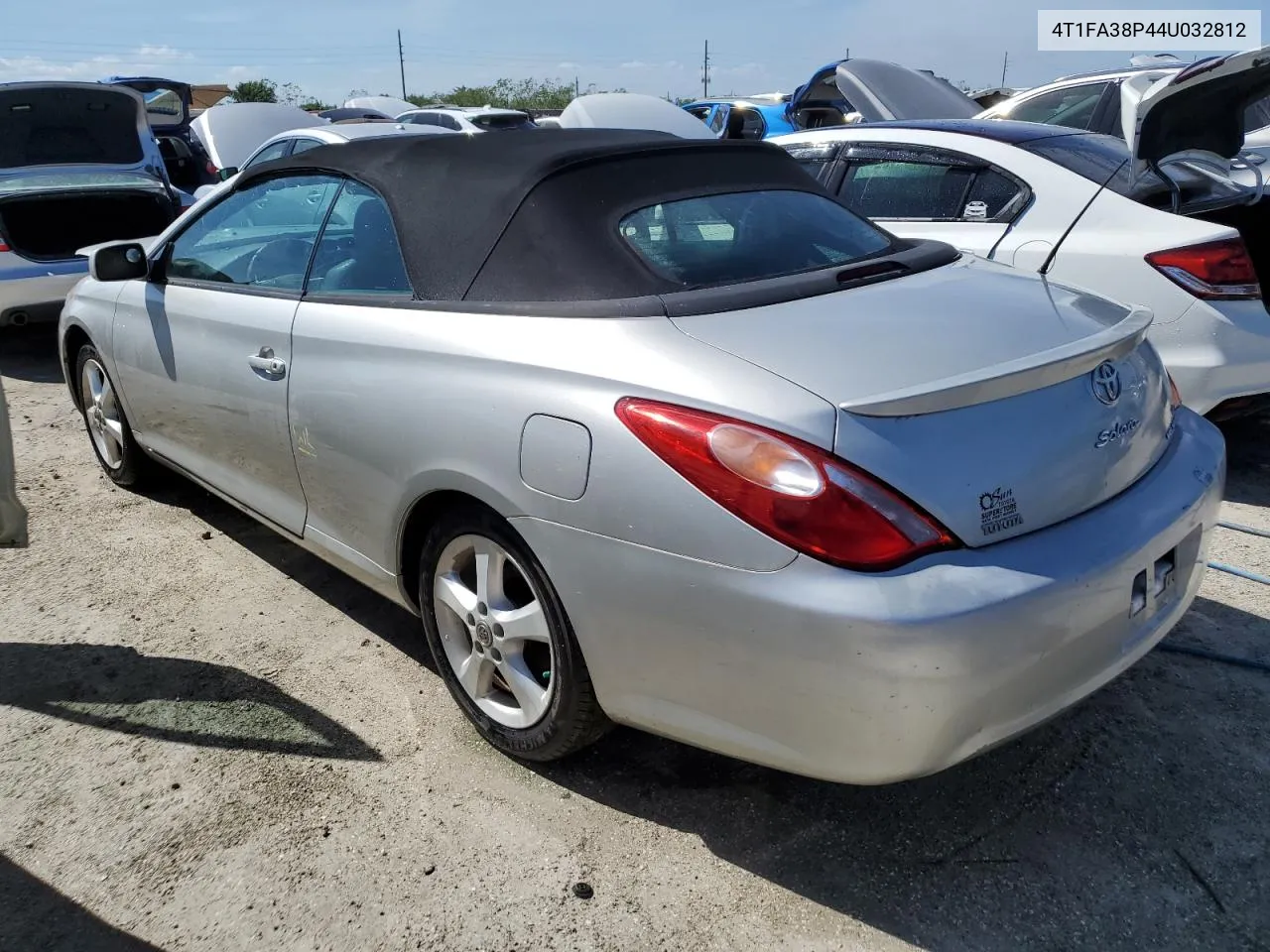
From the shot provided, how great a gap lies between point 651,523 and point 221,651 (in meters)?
1.91

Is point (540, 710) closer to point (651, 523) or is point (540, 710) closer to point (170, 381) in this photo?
point (651, 523)

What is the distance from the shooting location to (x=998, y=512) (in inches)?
77.2

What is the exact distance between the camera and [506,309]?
8.00ft

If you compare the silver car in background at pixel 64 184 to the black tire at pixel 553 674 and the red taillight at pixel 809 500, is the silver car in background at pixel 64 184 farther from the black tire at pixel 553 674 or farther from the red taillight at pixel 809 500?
the red taillight at pixel 809 500

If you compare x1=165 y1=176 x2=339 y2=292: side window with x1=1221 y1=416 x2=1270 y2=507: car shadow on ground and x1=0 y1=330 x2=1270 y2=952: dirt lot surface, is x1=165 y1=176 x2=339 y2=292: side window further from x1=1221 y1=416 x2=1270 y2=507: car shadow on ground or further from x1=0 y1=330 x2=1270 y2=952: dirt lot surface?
x1=1221 y1=416 x2=1270 y2=507: car shadow on ground

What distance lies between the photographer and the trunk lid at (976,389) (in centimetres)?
193

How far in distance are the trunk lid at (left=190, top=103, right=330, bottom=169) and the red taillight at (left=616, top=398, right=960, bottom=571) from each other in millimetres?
7835

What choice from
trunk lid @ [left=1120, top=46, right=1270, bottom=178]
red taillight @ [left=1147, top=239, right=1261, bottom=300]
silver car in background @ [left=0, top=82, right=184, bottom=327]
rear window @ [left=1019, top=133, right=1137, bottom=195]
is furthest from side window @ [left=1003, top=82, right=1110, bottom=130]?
silver car in background @ [left=0, top=82, right=184, bottom=327]

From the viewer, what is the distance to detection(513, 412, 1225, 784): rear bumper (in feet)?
6.07

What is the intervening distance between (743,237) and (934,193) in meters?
2.56

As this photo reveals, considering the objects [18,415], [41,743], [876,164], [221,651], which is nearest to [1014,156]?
[876,164]

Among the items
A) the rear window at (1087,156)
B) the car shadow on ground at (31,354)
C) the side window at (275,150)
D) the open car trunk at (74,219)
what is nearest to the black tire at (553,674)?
the rear window at (1087,156)

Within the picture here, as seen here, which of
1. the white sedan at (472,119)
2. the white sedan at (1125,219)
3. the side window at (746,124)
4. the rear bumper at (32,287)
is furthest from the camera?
the side window at (746,124)

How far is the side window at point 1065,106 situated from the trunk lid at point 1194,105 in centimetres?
515
